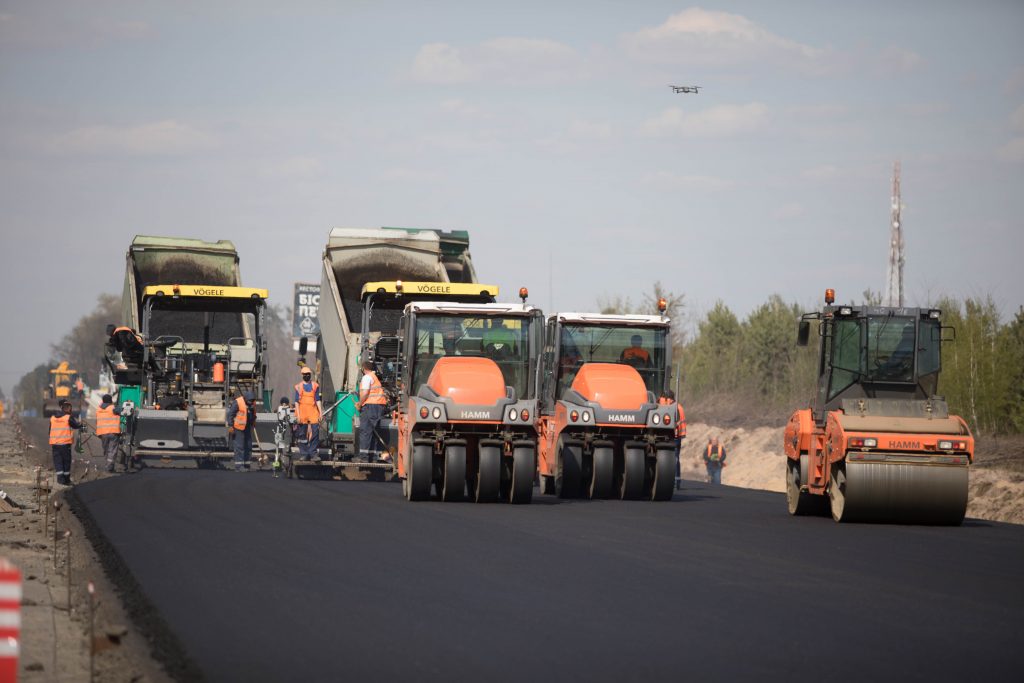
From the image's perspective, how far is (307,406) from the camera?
963 inches

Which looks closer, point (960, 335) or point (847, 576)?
point (847, 576)

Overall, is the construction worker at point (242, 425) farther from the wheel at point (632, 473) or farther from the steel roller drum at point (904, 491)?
the steel roller drum at point (904, 491)

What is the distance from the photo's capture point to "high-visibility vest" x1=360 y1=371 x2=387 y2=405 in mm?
22641

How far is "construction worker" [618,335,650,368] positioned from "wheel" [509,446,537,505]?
284 centimetres

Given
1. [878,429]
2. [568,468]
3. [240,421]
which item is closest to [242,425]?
[240,421]

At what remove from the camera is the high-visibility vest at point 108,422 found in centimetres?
2639

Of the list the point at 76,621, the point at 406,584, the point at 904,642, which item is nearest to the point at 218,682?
the point at 76,621

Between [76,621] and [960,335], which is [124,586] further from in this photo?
[960,335]

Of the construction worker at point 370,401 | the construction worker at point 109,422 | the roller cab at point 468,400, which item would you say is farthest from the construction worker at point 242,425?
the roller cab at point 468,400

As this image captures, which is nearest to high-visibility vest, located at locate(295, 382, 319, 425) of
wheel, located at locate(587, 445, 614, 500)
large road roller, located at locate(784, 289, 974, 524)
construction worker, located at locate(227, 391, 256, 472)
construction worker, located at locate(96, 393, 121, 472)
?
construction worker, located at locate(227, 391, 256, 472)

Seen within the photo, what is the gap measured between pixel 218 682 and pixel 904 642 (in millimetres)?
4176

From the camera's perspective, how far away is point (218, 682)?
7449 millimetres

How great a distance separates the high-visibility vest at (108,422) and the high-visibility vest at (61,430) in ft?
8.36

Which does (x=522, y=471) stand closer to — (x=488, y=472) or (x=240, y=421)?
(x=488, y=472)
